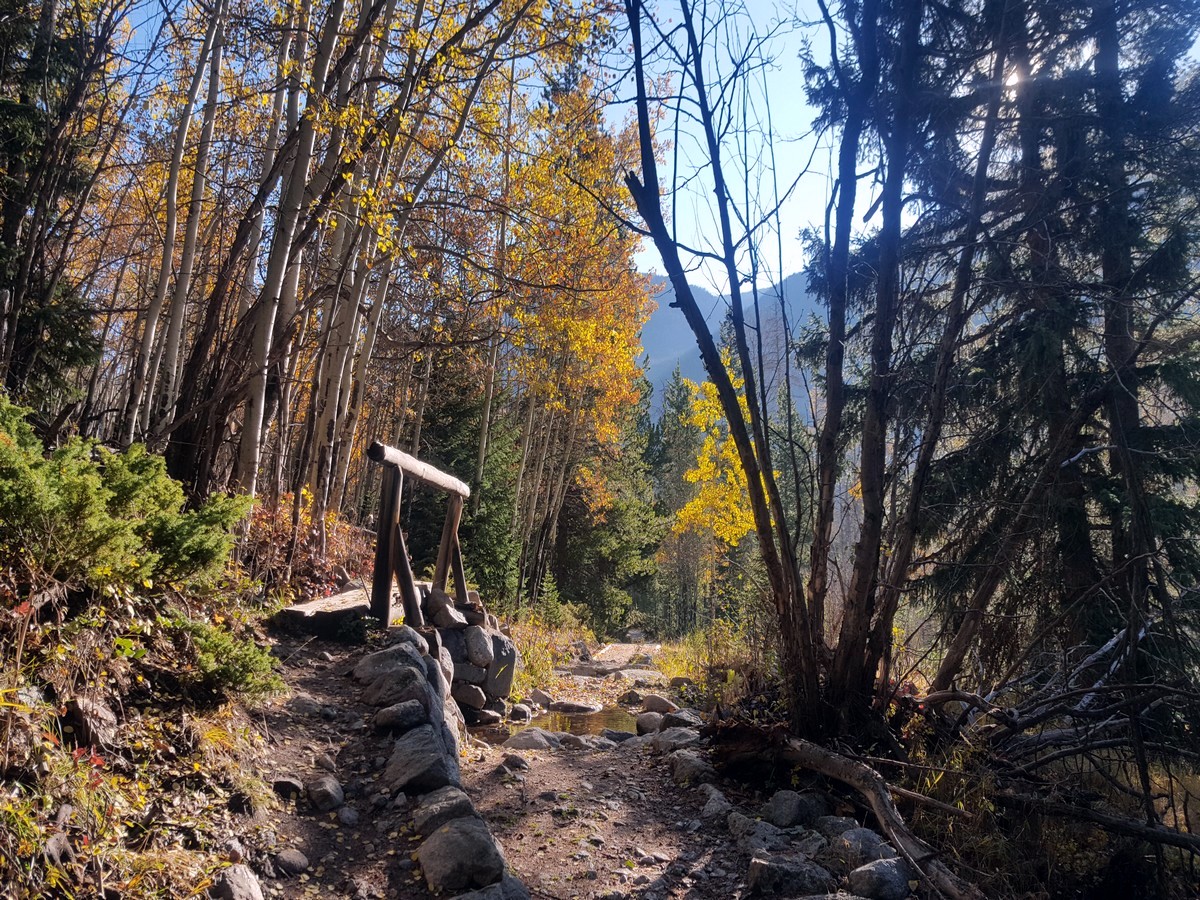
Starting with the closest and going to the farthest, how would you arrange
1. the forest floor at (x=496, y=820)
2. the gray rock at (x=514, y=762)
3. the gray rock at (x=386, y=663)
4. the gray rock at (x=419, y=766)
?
the forest floor at (x=496, y=820) → the gray rock at (x=419, y=766) → the gray rock at (x=386, y=663) → the gray rock at (x=514, y=762)

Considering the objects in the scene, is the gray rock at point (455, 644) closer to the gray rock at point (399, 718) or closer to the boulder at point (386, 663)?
the boulder at point (386, 663)

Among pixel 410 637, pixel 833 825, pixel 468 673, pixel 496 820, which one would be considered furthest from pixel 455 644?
pixel 833 825

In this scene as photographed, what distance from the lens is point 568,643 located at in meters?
15.1

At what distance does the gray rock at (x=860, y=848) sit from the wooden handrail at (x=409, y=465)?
4.15m

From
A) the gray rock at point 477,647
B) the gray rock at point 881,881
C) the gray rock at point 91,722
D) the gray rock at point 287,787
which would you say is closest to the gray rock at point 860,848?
the gray rock at point 881,881

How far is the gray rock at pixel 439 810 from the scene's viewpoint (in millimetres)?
3354

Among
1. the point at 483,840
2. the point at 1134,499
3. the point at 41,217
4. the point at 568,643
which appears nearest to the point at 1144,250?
the point at 1134,499

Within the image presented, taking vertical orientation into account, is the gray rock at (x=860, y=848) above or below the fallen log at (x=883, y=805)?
below

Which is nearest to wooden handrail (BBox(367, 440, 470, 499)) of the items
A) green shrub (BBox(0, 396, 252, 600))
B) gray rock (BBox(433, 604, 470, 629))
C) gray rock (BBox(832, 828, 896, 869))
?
gray rock (BBox(433, 604, 470, 629))

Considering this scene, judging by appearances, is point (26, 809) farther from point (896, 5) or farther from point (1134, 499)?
point (896, 5)

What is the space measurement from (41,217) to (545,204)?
619 centimetres

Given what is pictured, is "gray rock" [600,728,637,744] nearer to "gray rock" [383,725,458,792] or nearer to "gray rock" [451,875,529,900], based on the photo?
"gray rock" [383,725,458,792]

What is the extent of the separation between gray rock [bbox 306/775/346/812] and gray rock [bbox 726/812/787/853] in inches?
84.3

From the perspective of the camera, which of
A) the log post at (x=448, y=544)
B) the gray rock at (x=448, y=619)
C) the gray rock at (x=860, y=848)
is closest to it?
the gray rock at (x=860, y=848)
